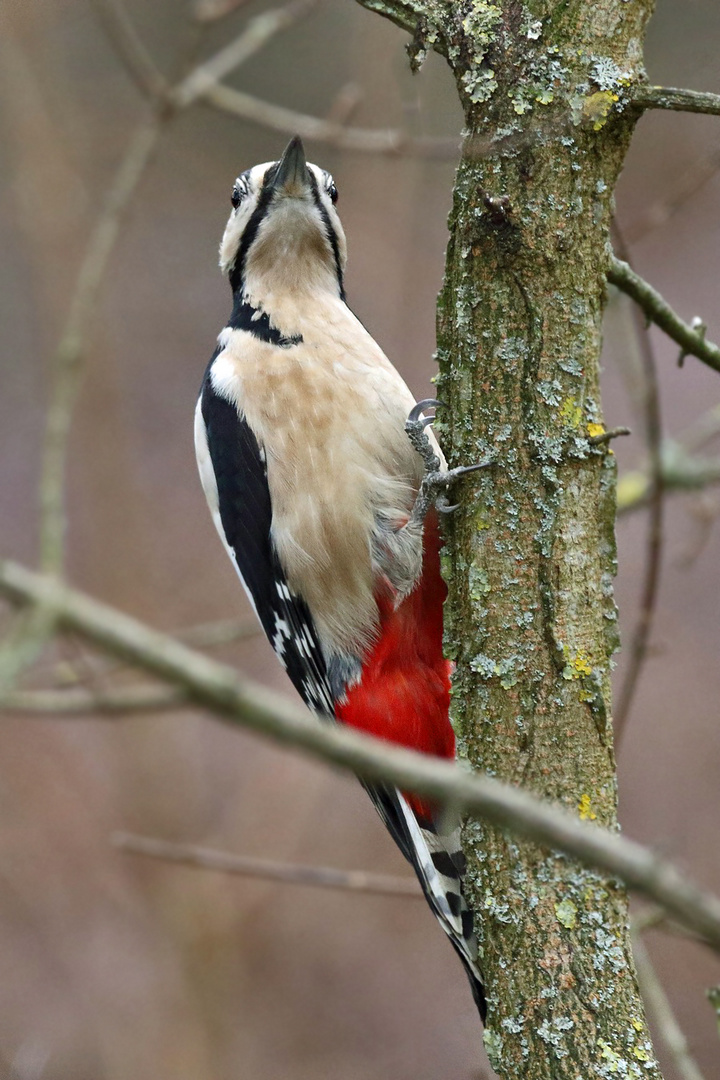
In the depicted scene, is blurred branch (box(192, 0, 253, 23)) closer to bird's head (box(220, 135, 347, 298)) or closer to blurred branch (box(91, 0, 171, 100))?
blurred branch (box(91, 0, 171, 100))

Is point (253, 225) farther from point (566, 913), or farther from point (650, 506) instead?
point (566, 913)

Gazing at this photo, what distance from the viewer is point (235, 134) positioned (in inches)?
234

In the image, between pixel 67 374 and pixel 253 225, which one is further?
pixel 253 225

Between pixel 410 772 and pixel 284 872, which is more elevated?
pixel 410 772

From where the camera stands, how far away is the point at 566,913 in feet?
5.56

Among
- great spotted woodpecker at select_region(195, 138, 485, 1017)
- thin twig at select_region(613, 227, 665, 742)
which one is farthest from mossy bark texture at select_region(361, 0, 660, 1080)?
great spotted woodpecker at select_region(195, 138, 485, 1017)

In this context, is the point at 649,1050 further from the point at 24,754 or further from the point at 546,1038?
the point at 24,754

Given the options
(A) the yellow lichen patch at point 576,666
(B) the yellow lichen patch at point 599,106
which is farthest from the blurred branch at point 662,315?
(A) the yellow lichen patch at point 576,666

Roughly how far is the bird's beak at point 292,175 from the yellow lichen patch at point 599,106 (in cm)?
114

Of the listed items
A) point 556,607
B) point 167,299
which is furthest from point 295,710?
point 167,299

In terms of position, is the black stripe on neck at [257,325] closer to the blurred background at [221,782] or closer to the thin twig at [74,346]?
the thin twig at [74,346]

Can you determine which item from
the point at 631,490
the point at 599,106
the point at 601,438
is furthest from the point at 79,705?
the point at 631,490

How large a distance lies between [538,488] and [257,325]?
117 cm

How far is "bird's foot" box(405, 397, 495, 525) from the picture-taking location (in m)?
1.98
